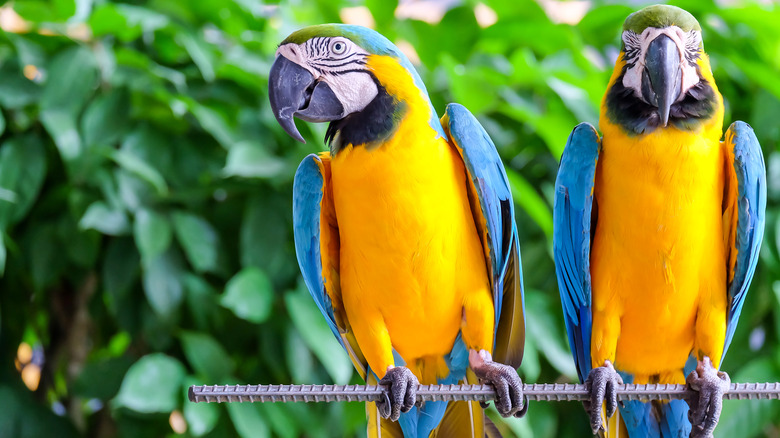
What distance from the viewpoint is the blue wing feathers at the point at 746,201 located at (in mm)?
742

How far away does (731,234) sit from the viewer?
0.77 meters

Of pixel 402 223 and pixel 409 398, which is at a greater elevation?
pixel 402 223

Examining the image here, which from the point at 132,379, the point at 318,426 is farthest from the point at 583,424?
the point at 132,379

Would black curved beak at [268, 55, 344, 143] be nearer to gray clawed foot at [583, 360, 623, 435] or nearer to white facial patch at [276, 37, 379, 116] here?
white facial patch at [276, 37, 379, 116]

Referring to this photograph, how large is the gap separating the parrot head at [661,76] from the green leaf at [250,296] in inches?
31.7

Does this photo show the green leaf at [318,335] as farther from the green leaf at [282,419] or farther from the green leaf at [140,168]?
the green leaf at [140,168]

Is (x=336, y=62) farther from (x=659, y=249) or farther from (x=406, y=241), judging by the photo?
(x=659, y=249)

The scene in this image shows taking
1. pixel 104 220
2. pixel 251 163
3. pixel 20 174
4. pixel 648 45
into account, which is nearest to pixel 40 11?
pixel 20 174

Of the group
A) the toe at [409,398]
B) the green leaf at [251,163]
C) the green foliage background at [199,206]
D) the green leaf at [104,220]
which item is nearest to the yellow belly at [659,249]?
the toe at [409,398]

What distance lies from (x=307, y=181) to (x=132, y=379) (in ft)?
2.29

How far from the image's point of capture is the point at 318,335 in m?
1.30

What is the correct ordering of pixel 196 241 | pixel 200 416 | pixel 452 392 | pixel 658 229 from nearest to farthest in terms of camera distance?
pixel 452 392, pixel 658 229, pixel 200 416, pixel 196 241

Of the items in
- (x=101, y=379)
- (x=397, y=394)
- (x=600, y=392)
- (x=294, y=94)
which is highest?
(x=294, y=94)

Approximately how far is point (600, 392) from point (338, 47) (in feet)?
1.48
